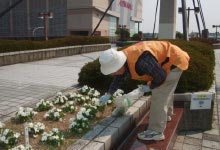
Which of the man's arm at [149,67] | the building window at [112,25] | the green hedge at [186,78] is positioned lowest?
the green hedge at [186,78]

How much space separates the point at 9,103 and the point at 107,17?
45.9m

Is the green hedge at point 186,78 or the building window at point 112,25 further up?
the building window at point 112,25

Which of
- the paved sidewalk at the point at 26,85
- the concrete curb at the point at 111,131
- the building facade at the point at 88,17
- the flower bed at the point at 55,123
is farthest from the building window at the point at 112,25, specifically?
the concrete curb at the point at 111,131

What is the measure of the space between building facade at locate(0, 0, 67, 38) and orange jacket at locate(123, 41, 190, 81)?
142ft

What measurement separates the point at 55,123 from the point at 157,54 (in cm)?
163

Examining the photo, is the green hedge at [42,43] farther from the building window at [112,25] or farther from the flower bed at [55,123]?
the building window at [112,25]

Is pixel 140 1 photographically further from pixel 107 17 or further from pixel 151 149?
pixel 151 149

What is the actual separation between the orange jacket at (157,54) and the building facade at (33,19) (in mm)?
43301

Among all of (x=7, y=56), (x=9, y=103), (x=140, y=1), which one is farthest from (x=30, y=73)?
(x=140, y=1)

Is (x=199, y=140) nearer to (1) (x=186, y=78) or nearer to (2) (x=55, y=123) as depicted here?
(1) (x=186, y=78)

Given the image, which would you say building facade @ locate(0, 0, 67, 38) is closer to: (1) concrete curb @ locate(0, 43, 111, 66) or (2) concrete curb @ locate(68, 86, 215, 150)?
(1) concrete curb @ locate(0, 43, 111, 66)

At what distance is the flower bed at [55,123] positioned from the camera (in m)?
3.13

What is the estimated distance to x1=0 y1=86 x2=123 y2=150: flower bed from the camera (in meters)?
3.13

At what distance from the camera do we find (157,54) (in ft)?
11.1
